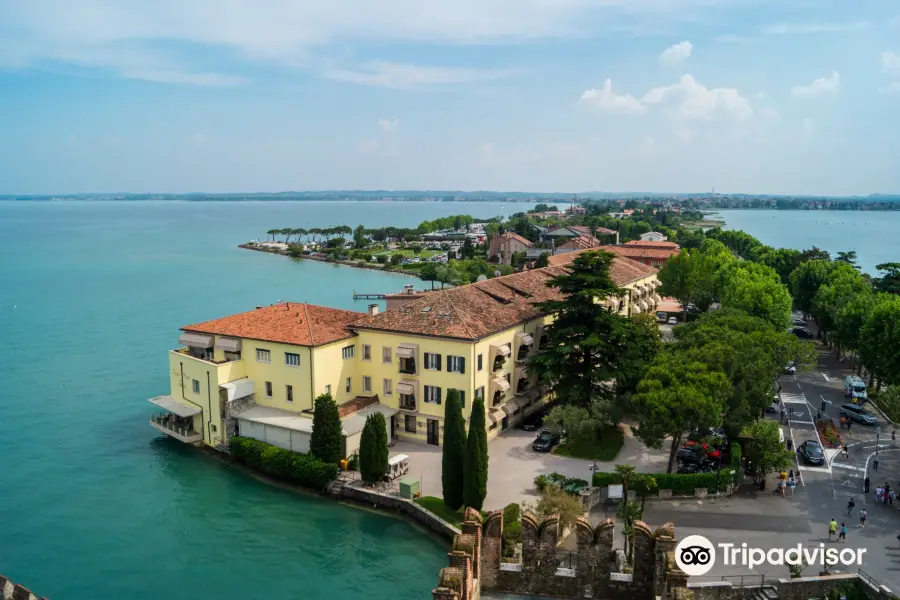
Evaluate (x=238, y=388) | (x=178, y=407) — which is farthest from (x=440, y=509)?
(x=178, y=407)

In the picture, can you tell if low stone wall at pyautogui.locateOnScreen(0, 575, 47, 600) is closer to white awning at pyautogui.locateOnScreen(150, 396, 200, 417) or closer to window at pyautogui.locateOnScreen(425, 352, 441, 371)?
white awning at pyautogui.locateOnScreen(150, 396, 200, 417)

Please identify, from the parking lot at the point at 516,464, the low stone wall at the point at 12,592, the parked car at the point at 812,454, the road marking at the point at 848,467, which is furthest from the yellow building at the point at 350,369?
the low stone wall at the point at 12,592

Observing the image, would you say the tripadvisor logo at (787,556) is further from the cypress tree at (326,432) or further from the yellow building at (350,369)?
the cypress tree at (326,432)

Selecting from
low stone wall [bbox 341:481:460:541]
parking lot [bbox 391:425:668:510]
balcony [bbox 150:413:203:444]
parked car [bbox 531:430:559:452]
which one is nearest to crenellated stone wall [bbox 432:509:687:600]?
low stone wall [bbox 341:481:460:541]

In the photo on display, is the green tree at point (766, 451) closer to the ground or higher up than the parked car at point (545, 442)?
higher up

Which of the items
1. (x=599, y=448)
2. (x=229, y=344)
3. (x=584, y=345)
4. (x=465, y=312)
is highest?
(x=465, y=312)

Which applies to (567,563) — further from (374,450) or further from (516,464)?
(516,464)
